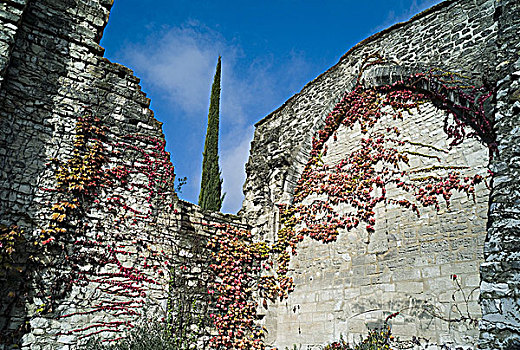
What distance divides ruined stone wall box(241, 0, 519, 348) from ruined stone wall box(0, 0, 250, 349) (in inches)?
75.0

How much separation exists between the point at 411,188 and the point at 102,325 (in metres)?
4.85

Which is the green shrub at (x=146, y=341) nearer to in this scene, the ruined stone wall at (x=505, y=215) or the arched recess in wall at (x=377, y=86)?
the arched recess in wall at (x=377, y=86)

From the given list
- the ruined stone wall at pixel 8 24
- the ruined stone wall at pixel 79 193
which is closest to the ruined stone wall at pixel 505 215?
the ruined stone wall at pixel 79 193

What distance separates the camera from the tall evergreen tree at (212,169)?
13438 millimetres

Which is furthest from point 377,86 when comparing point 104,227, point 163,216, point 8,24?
point 8,24

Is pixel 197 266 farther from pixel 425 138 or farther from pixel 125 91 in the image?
pixel 425 138

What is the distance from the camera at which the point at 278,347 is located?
22.4 feet

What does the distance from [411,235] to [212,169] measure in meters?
9.17

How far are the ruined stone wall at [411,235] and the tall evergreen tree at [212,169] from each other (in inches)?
206

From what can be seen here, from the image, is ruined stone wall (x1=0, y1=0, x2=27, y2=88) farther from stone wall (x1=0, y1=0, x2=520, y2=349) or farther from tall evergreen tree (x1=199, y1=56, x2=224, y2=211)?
tall evergreen tree (x1=199, y1=56, x2=224, y2=211)

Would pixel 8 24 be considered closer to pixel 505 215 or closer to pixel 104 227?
pixel 104 227

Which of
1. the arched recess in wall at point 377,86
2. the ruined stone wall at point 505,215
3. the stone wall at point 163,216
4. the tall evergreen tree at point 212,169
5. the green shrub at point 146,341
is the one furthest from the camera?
the tall evergreen tree at point 212,169

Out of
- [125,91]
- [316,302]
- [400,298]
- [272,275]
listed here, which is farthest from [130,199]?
[400,298]

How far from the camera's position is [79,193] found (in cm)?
575
